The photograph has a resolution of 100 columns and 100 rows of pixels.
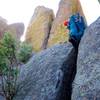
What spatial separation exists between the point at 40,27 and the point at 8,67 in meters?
13.5

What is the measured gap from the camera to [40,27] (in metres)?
29.3

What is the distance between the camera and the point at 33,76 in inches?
617

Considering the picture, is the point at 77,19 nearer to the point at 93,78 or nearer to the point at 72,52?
the point at 72,52

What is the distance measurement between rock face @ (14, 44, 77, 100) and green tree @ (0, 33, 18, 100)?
0.37m

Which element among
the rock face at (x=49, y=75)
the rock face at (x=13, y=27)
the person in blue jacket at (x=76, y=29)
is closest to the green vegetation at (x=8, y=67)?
the rock face at (x=49, y=75)

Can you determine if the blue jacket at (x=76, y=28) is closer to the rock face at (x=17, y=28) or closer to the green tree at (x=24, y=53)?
the green tree at (x=24, y=53)

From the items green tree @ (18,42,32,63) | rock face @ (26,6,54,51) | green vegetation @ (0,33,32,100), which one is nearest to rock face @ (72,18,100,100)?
green vegetation @ (0,33,32,100)

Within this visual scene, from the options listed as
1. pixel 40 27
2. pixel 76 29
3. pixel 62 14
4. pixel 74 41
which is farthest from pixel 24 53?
pixel 76 29

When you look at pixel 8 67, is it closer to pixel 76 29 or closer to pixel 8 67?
pixel 8 67

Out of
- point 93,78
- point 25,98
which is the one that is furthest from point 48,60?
point 93,78

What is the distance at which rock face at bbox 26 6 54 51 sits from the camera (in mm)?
28095

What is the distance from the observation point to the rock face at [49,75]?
1405 cm

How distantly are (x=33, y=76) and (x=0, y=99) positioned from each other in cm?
226

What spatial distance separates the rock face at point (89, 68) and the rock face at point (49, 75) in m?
1.74
